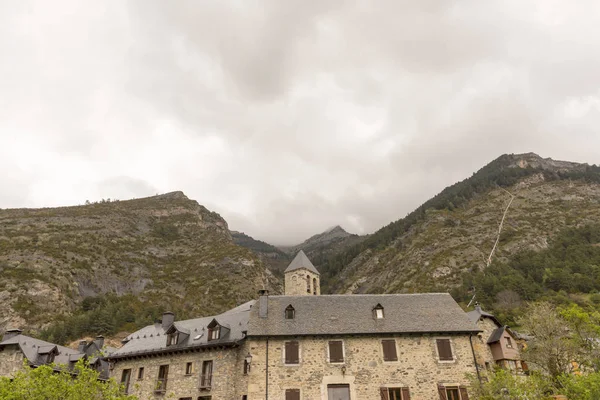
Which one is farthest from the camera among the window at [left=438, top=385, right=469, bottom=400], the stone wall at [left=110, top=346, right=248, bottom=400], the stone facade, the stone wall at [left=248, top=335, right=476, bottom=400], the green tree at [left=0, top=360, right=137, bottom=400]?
the stone facade

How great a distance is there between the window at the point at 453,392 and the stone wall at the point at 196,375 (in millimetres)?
13008

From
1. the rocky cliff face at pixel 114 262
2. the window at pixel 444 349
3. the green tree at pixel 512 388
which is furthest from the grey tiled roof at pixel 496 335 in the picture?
the rocky cliff face at pixel 114 262

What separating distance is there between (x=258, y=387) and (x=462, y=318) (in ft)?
51.8

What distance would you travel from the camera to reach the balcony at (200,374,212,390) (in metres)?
27.6

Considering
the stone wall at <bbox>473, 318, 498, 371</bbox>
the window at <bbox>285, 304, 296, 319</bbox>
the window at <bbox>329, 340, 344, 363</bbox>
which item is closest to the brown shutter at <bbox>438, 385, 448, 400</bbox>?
the stone wall at <bbox>473, 318, 498, 371</bbox>

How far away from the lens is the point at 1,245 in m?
83.1

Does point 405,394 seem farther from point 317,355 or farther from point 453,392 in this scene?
point 317,355

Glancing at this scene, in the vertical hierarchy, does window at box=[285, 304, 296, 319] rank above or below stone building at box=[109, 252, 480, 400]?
above

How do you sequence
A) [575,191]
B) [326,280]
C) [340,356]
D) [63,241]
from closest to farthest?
[340,356] → [63,241] → [575,191] → [326,280]

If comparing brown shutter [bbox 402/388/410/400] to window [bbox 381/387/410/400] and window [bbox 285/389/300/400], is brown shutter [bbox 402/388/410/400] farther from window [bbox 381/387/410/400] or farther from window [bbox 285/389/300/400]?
window [bbox 285/389/300/400]

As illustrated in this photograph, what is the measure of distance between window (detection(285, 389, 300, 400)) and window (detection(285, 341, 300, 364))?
1.71 metres

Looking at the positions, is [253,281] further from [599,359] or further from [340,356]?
[599,359]

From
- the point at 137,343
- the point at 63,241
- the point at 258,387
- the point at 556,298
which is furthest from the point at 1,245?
the point at 556,298

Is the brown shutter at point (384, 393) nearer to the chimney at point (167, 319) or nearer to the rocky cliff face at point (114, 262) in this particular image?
the chimney at point (167, 319)
